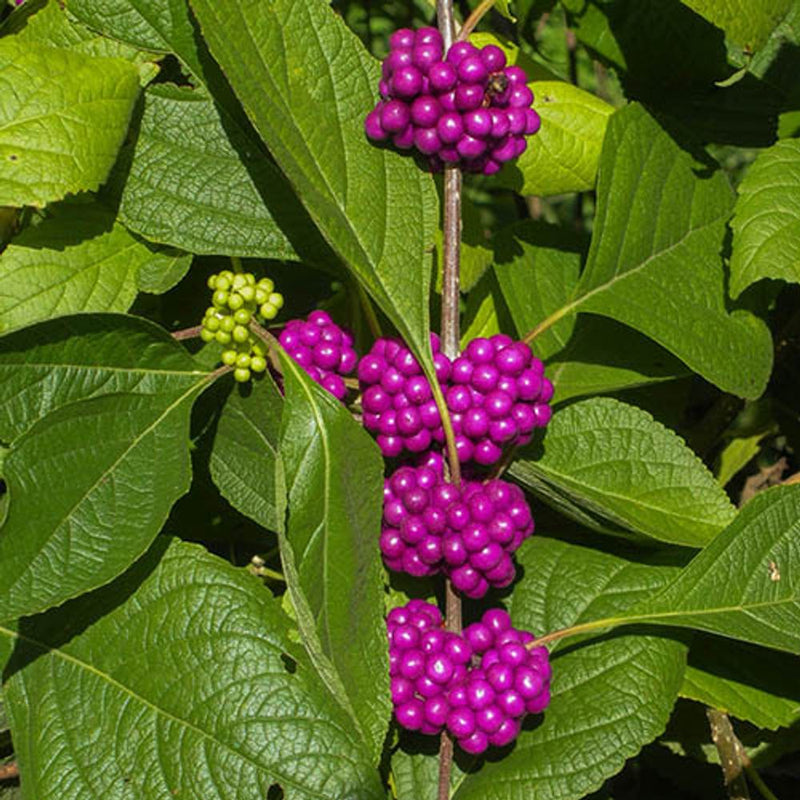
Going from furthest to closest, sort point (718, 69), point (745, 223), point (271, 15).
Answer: point (718, 69), point (745, 223), point (271, 15)

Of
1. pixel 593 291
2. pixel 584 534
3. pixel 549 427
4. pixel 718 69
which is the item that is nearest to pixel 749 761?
pixel 584 534

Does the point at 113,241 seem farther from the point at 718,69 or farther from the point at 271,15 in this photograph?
the point at 718,69

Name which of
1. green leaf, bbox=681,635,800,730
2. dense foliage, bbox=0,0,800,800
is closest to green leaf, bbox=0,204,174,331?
dense foliage, bbox=0,0,800,800

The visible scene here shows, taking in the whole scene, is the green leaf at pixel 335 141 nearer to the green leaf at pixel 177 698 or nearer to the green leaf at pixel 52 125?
the green leaf at pixel 52 125

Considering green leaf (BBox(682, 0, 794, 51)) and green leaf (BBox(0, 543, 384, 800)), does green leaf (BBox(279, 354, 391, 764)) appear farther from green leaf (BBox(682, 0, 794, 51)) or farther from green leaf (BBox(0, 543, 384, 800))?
green leaf (BBox(682, 0, 794, 51))

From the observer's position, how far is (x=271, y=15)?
120cm

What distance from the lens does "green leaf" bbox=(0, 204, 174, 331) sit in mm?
1376

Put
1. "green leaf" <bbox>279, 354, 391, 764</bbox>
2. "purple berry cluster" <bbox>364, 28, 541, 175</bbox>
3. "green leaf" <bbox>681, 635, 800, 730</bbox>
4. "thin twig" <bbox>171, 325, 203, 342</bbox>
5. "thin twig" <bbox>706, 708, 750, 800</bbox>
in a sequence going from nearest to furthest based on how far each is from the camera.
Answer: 1. "green leaf" <bbox>279, 354, 391, 764</bbox>
2. "purple berry cluster" <bbox>364, 28, 541, 175</bbox>
3. "thin twig" <bbox>171, 325, 203, 342</bbox>
4. "green leaf" <bbox>681, 635, 800, 730</bbox>
5. "thin twig" <bbox>706, 708, 750, 800</bbox>

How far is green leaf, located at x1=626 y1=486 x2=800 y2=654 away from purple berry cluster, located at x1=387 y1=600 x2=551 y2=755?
189 mm

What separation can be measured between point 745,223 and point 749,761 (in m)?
0.76

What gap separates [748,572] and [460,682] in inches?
13.4

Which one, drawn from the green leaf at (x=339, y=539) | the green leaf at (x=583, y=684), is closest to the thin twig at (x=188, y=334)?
the green leaf at (x=339, y=539)

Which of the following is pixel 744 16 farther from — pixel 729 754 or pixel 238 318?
pixel 729 754

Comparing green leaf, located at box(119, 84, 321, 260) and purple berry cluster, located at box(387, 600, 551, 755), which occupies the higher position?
green leaf, located at box(119, 84, 321, 260)
